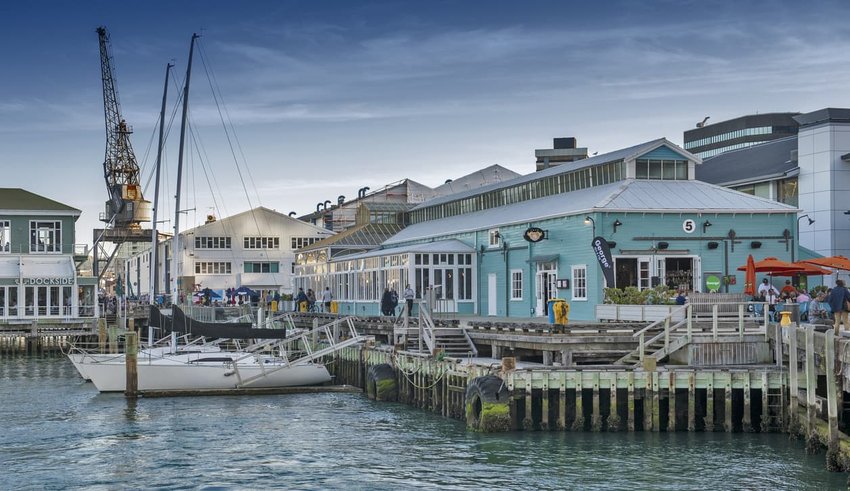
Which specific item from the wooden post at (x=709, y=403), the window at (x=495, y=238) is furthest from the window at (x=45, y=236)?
the wooden post at (x=709, y=403)

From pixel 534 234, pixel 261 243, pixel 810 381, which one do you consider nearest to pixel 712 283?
pixel 534 234

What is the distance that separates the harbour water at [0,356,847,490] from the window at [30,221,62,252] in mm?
33941

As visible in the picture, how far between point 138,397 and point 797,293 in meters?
24.1

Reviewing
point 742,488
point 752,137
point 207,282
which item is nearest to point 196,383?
point 742,488

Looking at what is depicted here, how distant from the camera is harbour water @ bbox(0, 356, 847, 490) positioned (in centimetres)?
2342

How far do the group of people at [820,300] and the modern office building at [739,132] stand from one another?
113255 millimetres

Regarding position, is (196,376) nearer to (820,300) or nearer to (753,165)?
(820,300)

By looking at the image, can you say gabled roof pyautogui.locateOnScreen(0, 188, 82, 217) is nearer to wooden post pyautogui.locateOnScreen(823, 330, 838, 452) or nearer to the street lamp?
the street lamp

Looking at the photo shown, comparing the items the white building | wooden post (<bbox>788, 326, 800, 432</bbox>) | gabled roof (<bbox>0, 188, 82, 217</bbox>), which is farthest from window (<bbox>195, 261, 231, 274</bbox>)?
wooden post (<bbox>788, 326, 800, 432</bbox>)

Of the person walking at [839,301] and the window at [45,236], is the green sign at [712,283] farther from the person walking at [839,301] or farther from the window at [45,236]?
the window at [45,236]

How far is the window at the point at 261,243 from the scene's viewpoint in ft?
332

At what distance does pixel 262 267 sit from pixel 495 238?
52763 millimetres

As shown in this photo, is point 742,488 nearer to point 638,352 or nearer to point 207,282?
point 638,352

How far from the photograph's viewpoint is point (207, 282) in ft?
325
